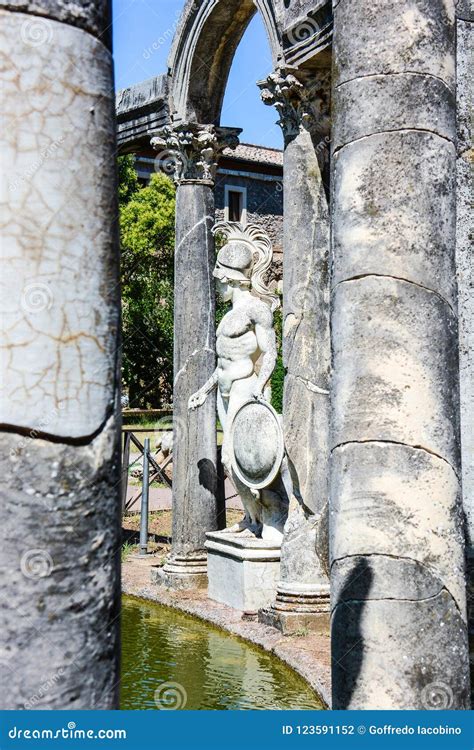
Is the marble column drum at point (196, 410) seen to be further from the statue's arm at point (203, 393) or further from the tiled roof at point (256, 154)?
the tiled roof at point (256, 154)

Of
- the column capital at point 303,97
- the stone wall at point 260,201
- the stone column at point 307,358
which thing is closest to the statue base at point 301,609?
the stone column at point 307,358

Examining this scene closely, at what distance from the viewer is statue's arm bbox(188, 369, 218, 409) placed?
832cm

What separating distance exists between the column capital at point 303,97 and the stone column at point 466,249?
2.00m

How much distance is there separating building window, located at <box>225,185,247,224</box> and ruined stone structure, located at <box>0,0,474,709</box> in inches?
1031

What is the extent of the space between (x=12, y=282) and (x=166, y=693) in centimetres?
419

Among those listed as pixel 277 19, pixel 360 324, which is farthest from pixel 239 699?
pixel 277 19

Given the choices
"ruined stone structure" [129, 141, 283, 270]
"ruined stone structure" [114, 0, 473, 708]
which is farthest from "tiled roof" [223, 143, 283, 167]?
"ruined stone structure" [114, 0, 473, 708]

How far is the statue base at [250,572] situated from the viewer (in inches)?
292

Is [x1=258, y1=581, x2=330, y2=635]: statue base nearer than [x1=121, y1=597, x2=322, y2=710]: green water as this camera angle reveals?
No

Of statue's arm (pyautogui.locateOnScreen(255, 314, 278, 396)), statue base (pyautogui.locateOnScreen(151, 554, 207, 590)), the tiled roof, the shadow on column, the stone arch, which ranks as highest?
the tiled roof

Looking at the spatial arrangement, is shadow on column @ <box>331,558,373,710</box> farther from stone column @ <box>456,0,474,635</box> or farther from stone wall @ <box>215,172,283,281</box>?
stone wall @ <box>215,172,283,281</box>

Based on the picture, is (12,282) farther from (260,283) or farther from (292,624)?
(260,283)

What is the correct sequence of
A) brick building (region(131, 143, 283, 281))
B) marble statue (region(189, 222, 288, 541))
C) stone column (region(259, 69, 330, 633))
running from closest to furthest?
stone column (region(259, 69, 330, 633)), marble statue (region(189, 222, 288, 541)), brick building (region(131, 143, 283, 281))

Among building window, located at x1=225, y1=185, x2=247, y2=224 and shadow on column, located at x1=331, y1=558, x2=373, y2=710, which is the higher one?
building window, located at x1=225, y1=185, x2=247, y2=224
